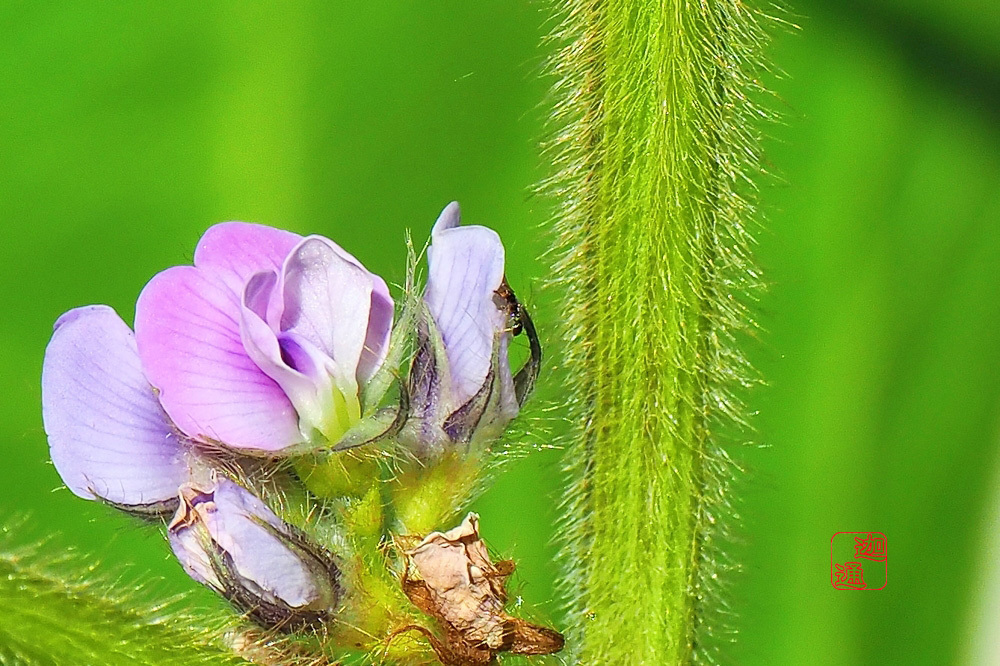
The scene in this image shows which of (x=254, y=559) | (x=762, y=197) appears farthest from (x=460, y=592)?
(x=762, y=197)

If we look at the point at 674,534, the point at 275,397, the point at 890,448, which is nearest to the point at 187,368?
the point at 275,397

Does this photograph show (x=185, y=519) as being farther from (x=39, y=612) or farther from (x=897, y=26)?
(x=897, y=26)

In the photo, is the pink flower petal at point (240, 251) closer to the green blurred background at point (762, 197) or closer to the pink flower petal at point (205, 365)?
the pink flower petal at point (205, 365)

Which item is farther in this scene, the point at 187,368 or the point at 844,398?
the point at 844,398

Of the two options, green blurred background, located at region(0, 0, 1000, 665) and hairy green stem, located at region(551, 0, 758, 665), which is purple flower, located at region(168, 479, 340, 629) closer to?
hairy green stem, located at region(551, 0, 758, 665)

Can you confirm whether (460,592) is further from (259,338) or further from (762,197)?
(762,197)

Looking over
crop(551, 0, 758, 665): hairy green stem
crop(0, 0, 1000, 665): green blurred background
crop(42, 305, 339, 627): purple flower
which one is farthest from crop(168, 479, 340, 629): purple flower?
crop(0, 0, 1000, 665): green blurred background

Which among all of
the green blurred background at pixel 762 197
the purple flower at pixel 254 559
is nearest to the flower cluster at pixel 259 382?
the purple flower at pixel 254 559
